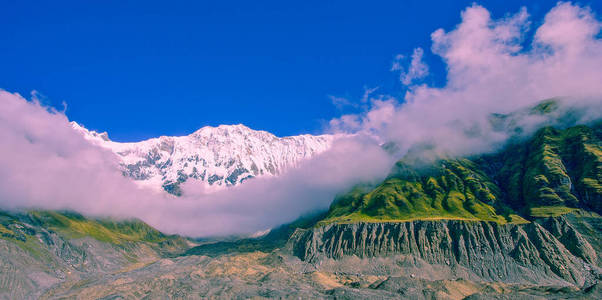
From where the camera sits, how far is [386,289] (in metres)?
196

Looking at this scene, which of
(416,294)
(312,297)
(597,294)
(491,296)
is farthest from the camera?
(312,297)

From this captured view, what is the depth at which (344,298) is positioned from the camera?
185125 mm

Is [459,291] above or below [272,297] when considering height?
below

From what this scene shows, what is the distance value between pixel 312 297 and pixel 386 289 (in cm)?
4026

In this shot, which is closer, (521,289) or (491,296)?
(491,296)

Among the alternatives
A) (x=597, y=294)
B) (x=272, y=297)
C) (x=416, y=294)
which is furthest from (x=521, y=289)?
(x=272, y=297)

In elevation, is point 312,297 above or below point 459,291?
above

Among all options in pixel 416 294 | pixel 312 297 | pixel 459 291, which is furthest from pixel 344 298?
pixel 459 291

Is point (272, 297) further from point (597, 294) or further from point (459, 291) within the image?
point (597, 294)

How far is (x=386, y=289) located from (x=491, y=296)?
51387mm

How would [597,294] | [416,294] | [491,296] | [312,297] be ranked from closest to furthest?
[597,294]
[491,296]
[416,294]
[312,297]

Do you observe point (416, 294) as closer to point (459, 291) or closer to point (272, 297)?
point (459, 291)

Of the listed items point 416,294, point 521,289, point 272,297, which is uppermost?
point 272,297

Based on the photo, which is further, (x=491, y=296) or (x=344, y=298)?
(x=344, y=298)
